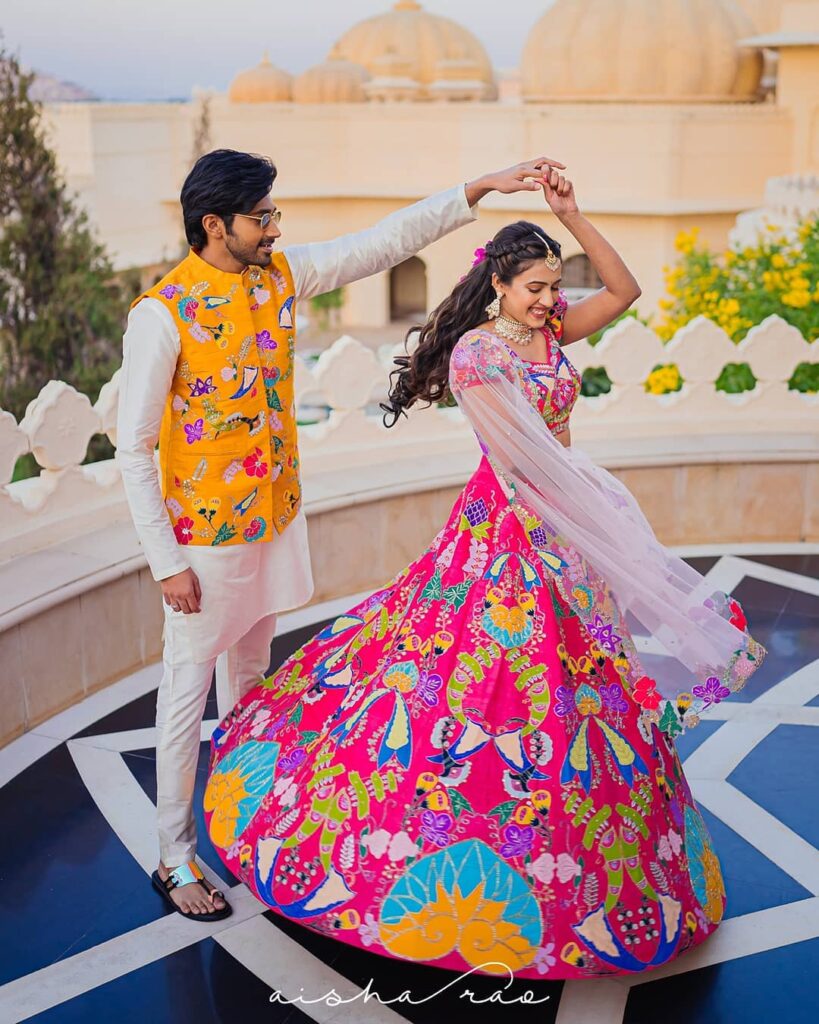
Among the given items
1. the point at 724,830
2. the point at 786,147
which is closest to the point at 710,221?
the point at 786,147

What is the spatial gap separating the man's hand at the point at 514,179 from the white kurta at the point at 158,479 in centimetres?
3

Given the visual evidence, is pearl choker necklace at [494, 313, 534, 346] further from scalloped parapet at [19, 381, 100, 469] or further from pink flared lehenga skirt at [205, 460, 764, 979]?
scalloped parapet at [19, 381, 100, 469]

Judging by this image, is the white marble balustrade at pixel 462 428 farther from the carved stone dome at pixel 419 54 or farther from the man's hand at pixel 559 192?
the carved stone dome at pixel 419 54

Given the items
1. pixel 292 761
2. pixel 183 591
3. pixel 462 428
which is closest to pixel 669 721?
pixel 292 761

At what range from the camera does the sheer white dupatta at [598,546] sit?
2.80 meters

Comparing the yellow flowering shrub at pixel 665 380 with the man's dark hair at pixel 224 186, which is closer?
the man's dark hair at pixel 224 186

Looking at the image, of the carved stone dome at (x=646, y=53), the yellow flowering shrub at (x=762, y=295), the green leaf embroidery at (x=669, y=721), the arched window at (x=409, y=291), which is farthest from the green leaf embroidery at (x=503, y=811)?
the arched window at (x=409, y=291)

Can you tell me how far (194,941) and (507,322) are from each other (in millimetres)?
1582

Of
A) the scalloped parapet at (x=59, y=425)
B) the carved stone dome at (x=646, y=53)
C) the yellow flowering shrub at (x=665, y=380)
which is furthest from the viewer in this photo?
the carved stone dome at (x=646, y=53)

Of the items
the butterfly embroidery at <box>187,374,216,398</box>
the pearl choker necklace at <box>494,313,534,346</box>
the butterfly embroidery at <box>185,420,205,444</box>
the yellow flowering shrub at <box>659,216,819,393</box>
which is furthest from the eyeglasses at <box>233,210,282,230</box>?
the yellow flowering shrub at <box>659,216,819,393</box>

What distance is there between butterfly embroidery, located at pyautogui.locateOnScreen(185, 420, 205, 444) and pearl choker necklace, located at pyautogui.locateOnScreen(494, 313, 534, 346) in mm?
703

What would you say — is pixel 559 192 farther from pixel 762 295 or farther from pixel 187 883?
pixel 762 295

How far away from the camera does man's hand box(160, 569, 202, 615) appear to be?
112 inches

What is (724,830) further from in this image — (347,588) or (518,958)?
(347,588)
